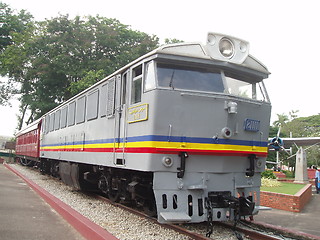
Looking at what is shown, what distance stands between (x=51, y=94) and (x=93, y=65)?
5.26 metres

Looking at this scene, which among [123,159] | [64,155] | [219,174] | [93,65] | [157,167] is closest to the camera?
[157,167]

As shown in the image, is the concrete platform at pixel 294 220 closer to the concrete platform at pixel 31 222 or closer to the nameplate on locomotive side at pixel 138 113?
the nameplate on locomotive side at pixel 138 113

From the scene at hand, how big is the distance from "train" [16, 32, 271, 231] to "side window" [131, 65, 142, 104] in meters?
0.02

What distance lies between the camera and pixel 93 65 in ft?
84.1

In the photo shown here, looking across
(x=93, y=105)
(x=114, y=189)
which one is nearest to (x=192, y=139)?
(x=114, y=189)

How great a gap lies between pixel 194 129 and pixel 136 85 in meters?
1.57

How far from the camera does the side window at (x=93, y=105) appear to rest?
909cm

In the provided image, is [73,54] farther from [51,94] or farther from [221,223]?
[221,223]

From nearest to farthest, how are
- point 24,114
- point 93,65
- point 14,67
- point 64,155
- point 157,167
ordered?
point 157,167 → point 64,155 → point 93,65 → point 14,67 → point 24,114

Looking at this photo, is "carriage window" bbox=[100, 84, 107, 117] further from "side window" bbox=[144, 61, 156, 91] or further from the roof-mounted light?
the roof-mounted light

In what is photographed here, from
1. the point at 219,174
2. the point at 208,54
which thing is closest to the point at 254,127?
the point at 219,174

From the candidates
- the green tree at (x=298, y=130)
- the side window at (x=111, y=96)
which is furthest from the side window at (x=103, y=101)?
the green tree at (x=298, y=130)

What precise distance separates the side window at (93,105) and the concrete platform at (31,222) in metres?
2.67

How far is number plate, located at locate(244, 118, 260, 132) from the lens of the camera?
6516 mm
